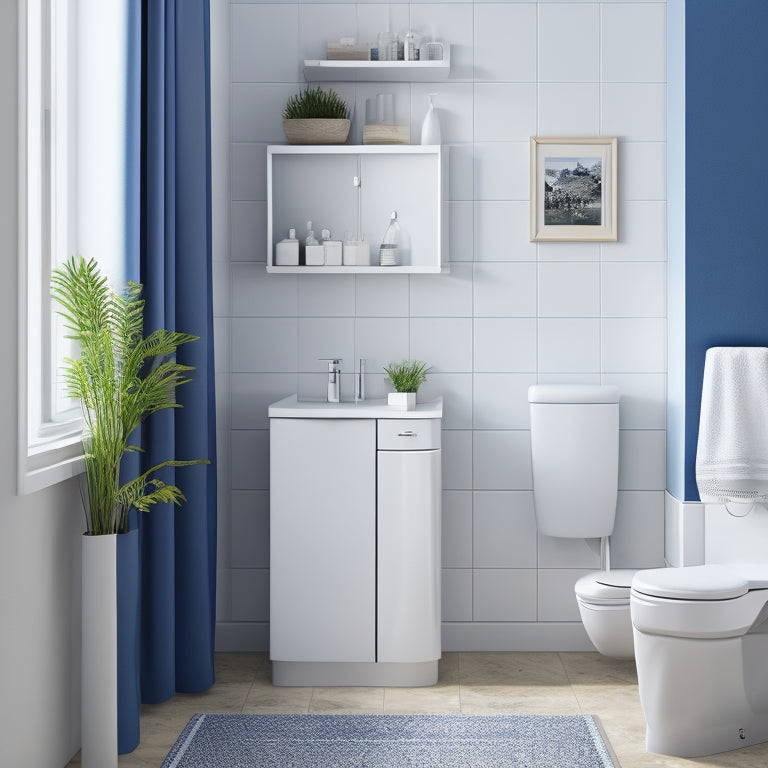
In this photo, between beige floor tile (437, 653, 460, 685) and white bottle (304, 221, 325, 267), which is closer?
beige floor tile (437, 653, 460, 685)

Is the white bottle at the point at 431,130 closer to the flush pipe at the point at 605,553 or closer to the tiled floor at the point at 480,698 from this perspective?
the flush pipe at the point at 605,553

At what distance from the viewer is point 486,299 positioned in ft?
11.2

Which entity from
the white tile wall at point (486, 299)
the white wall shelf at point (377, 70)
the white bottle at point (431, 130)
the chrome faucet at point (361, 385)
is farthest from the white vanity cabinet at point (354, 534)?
the white wall shelf at point (377, 70)

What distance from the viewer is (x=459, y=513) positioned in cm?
344

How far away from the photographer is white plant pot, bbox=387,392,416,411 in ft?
10.1

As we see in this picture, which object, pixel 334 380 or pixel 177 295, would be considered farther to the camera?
pixel 334 380

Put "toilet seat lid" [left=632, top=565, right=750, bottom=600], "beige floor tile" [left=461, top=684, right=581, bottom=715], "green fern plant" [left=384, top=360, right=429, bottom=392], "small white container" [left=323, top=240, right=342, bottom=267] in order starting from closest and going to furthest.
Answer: "toilet seat lid" [left=632, top=565, right=750, bottom=600]
"beige floor tile" [left=461, top=684, right=581, bottom=715]
"green fern plant" [left=384, top=360, right=429, bottom=392]
"small white container" [left=323, top=240, right=342, bottom=267]

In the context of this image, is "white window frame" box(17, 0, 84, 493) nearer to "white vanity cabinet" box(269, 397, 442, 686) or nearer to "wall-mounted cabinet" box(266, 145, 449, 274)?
"white vanity cabinet" box(269, 397, 442, 686)

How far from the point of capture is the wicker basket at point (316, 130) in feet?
10.6

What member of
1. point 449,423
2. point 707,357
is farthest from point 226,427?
point 707,357

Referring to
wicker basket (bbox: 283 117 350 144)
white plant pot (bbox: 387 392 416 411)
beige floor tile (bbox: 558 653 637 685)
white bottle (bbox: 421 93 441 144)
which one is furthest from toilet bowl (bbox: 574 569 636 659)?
wicker basket (bbox: 283 117 350 144)

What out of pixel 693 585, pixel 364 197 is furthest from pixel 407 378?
pixel 693 585

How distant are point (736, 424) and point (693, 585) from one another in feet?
2.37

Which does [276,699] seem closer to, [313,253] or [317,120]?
[313,253]
